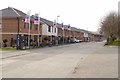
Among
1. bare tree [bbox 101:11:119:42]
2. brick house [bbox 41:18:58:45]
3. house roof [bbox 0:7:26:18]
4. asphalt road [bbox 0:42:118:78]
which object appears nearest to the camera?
asphalt road [bbox 0:42:118:78]

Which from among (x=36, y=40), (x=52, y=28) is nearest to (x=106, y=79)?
(x=36, y=40)

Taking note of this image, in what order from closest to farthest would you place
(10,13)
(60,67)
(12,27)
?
1. (60,67)
2. (12,27)
3. (10,13)

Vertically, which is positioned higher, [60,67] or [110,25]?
[110,25]

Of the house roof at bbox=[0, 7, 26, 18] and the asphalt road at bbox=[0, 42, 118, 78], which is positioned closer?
the asphalt road at bbox=[0, 42, 118, 78]

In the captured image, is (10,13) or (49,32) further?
(49,32)

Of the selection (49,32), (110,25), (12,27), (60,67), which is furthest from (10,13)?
(60,67)

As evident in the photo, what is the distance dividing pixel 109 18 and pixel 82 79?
6826cm

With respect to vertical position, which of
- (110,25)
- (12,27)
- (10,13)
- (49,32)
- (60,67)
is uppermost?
(10,13)

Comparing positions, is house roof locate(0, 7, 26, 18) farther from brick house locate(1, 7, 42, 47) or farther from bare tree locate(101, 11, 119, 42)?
bare tree locate(101, 11, 119, 42)

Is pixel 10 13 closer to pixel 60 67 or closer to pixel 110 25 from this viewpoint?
pixel 110 25

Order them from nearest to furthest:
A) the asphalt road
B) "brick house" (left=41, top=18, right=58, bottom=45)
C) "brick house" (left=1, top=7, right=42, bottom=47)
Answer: the asphalt road → "brick house" (left=1, top=7, right=42, bottom=47) → "brick house" (left=41, top=18, right=58, bottom=45)

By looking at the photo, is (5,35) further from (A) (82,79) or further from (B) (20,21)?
(A) (82,79)

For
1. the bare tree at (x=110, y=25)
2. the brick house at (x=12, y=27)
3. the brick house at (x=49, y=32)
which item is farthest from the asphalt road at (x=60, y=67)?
the bare tree at (x=110, y=25)

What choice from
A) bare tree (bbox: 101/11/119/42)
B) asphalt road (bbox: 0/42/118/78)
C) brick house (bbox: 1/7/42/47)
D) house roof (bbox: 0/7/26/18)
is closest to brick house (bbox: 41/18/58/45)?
bare tree (bbox: 101/11/119/42)
